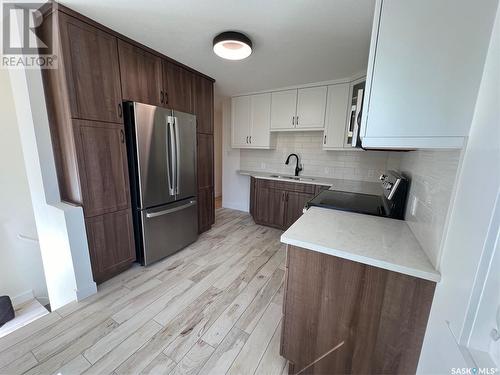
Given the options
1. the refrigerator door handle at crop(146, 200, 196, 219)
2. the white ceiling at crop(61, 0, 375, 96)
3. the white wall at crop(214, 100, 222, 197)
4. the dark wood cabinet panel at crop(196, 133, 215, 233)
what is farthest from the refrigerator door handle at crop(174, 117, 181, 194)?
the white wall at crop(214, 100, 222, 197)

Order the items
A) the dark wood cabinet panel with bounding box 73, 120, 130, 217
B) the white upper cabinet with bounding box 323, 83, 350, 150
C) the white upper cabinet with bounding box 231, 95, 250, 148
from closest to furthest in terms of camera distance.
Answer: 1. the dark wood cabinet panel with bounding box 73, 120, 130, 217
2. the white upper cabinet with bounding box 323, 83, 350, 150
3. the white upper cabinet with bounding box 231, 95, 250, 148

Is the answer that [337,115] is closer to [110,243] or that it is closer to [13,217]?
[110,243]

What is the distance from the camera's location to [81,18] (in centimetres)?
161

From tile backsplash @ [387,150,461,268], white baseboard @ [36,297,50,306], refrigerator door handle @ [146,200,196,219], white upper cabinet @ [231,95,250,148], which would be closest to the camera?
tile backsplash @ [387,150,461,268]

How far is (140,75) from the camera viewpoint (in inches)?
81.5

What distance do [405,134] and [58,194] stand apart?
8.88 feet

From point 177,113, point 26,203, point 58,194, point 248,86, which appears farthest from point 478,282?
point 26,203

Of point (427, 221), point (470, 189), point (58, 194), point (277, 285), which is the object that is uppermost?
point (470, 189)

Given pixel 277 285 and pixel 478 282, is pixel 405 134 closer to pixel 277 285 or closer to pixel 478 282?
pixel 478 282

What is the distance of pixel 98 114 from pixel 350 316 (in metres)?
2.43

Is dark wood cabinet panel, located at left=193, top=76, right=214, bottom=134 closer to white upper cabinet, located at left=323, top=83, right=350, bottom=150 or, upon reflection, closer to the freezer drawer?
the freezer drawer

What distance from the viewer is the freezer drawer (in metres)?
2.22

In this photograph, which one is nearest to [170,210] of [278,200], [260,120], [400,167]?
[278,200]

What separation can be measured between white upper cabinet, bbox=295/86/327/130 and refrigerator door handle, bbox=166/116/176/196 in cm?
202
